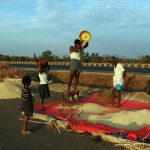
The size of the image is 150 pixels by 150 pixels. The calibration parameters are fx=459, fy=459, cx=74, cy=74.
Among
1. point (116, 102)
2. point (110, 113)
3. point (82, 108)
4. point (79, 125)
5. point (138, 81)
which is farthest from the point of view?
point (138, 81)

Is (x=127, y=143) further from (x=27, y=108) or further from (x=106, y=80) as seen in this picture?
(x=106, y=80)

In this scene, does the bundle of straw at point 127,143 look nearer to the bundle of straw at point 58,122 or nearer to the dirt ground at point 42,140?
the dirt ground at point 42,140

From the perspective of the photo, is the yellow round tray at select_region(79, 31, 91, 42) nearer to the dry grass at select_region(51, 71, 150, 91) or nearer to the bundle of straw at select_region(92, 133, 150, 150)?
the bundle of straw at select_region(92, 133, 150, 150)

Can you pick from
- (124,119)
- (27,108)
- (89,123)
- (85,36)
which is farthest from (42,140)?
(85,36)

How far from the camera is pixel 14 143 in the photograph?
916 centimetres

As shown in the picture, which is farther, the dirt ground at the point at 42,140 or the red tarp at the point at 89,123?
the red tarp at the point at 89,123

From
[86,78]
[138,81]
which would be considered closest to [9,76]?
[86,78]

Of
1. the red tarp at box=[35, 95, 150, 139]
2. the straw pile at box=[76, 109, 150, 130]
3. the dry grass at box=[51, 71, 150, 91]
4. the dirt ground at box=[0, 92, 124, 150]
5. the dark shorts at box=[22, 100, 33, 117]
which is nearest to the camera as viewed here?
the dirt ground at box=[0, 92, 124, 150]

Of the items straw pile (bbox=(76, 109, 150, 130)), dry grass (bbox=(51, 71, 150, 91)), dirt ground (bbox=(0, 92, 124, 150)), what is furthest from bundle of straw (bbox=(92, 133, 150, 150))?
dry grass (bbox=(51, 71, 150, 91))

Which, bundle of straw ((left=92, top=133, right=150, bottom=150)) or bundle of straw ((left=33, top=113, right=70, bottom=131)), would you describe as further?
bundle of straw ((left=33, top=113, right=70, bottom=131))

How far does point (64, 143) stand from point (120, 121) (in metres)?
2.24

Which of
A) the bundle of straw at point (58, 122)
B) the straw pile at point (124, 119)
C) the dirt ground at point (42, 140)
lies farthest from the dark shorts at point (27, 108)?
the straw pile at point (124, 119)

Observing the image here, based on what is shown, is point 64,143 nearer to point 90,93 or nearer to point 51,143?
point 51,143

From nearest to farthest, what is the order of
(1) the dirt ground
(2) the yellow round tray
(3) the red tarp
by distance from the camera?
1. (1) the dirt ground
2. (3) the red tarp
3. (2) the yellow round tray
